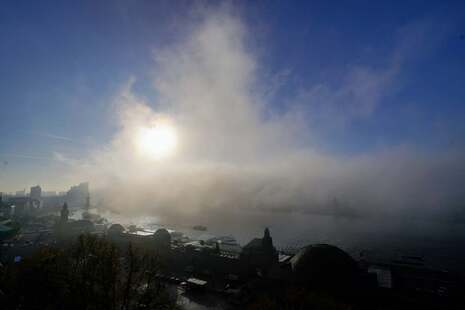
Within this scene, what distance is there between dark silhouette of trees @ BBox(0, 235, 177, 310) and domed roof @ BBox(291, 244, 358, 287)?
61.5 feet

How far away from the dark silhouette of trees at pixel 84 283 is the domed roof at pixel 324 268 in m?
18.7

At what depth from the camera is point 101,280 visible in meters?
25.0

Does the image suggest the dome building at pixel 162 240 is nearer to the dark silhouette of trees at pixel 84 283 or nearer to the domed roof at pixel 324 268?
the dark silhouette of trees at pixel 84 283

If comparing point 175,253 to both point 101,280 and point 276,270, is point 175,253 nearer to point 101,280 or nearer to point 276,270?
point 276,270

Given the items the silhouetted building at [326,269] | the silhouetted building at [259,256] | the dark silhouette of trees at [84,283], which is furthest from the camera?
the silhouetted building at [259,256]

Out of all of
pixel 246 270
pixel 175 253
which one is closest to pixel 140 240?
pixel 175 253

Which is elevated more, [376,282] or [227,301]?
[376,282]

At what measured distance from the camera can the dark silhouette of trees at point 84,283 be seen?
2400cm

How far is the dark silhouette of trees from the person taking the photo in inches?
945

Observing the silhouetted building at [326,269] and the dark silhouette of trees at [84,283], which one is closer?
the dark silhouette of trees at [84,283]

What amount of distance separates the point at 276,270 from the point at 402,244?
122 metres

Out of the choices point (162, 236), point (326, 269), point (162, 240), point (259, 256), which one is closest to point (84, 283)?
point (326, 269)

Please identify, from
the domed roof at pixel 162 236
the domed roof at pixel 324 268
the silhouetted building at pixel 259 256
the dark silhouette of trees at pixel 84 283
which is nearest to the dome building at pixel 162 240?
the domed roof at pixel 162 236

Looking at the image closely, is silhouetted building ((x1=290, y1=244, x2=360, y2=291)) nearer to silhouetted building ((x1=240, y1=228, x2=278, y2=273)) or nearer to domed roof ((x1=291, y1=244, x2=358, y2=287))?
domed roof ((x1=291, y1=244, x2=358, y2=287))
